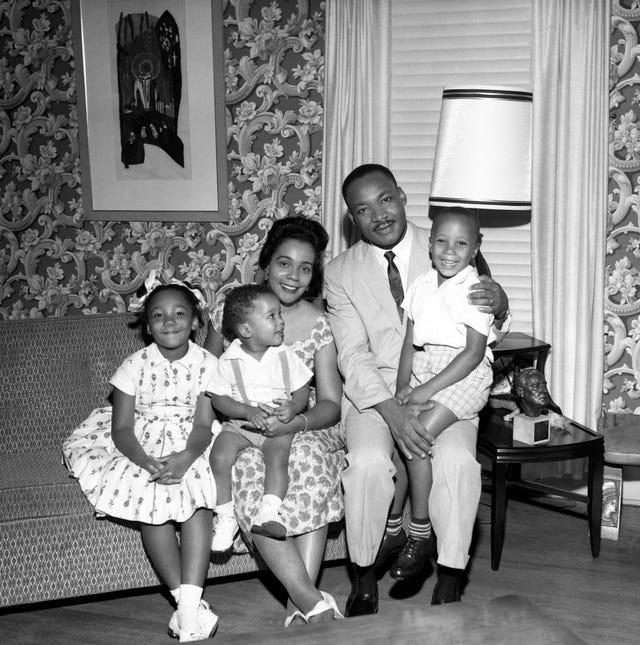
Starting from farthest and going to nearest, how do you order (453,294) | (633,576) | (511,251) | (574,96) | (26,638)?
(511,251) < (574,96) < (633,576) < (453,294) < (26,638)

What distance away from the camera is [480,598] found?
8.95 feet

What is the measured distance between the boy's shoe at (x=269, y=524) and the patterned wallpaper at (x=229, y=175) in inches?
66.6

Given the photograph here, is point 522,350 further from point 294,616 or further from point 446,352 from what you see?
point 294,616

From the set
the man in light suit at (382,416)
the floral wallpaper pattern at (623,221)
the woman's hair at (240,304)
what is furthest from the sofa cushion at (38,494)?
the floral wallpaper pattern at (623,221)

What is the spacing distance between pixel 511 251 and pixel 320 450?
5.00 feet

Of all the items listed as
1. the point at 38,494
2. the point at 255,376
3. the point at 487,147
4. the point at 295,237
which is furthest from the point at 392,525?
the point at 487,147

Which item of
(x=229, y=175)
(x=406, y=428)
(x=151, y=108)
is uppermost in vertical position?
(x=151, y=108)

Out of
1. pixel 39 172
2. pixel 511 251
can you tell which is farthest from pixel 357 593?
pixel 39 172

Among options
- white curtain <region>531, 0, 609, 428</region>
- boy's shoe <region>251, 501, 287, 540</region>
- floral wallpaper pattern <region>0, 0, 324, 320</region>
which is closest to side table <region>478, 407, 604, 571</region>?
white curtain <region>531, 0, 609, 428</region>

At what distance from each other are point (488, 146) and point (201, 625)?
1958 mm

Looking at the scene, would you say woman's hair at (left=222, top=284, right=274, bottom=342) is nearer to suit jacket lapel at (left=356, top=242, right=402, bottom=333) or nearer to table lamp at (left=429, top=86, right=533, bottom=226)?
suit jacket lapel at (left=356, top=242, right=402, bottom=333)

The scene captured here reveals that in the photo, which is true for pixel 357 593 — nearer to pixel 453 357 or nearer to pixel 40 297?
pixel 453 357

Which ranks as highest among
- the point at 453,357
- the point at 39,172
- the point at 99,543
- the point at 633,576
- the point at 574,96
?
the point at 574,96

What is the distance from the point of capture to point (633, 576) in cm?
288
